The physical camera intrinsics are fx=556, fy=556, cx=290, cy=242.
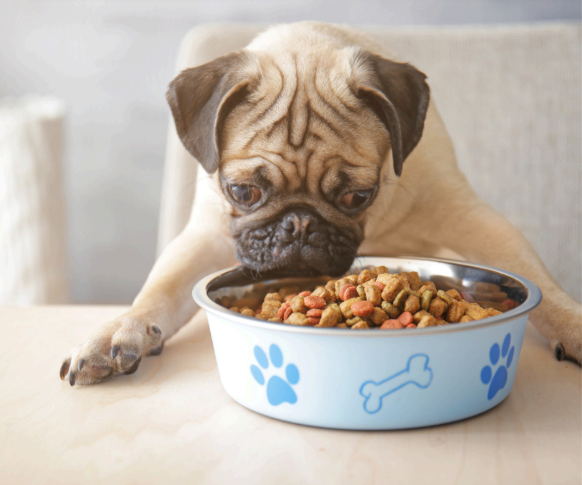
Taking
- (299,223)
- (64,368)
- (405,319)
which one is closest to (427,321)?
(405,319)

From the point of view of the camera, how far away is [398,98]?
1522 mm

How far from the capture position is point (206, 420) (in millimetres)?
942

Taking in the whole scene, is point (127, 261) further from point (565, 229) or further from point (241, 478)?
point (241, 478)

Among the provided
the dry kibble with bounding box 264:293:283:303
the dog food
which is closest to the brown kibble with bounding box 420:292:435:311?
the dog food

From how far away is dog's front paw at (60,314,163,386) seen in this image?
3.68 feet

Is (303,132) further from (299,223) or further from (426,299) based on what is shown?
(426,299)

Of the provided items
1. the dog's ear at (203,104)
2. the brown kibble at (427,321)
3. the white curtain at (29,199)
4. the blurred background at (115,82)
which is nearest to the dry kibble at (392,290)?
the brown kibble at (427,321)

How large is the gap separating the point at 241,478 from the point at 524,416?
0.50m

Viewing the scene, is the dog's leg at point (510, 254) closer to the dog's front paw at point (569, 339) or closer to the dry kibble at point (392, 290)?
the dog's front paw at point (569, 339)

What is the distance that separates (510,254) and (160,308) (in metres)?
1.03

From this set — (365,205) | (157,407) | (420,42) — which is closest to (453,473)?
(157,407)

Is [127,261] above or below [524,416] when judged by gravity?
below

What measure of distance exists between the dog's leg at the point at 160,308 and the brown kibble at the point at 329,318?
427mm

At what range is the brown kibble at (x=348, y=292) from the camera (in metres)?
1.13
